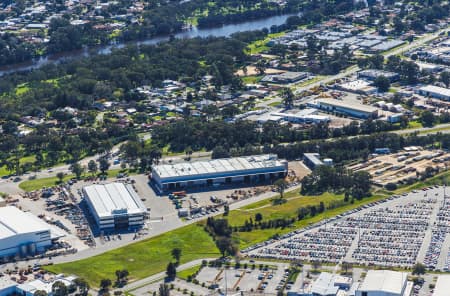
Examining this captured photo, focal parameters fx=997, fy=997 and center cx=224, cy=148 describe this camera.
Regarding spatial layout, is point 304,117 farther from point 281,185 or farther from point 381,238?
point 381,238

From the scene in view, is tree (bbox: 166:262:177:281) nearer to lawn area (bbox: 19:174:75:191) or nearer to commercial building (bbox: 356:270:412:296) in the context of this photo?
commercial building (bbox: 356:270:412:296)

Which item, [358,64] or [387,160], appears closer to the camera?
[387,160]

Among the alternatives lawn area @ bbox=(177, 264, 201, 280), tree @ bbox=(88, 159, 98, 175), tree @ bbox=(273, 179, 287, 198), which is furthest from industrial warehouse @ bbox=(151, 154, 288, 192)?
lawn area @ bbox=(177, 264, 201, 280)

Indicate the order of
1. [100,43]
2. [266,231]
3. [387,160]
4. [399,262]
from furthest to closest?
[100,43], [387,160], [266,231], [399,262]

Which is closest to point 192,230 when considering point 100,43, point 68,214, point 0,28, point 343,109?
point 68,214

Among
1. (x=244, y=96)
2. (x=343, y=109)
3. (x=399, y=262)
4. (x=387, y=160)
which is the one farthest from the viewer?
(x=244, y=96)

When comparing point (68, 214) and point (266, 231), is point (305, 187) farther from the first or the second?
point (68, 214)
